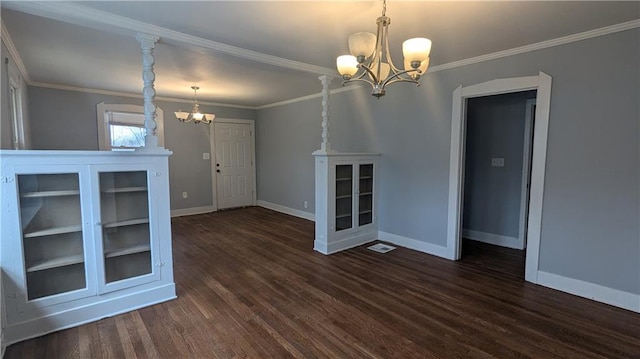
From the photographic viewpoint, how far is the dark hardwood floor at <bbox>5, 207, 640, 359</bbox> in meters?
2.15

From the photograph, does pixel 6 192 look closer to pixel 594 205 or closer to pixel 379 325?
pixel 379 325

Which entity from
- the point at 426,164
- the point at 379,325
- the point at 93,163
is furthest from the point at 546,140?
the point at 93,163

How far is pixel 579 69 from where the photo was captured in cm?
284

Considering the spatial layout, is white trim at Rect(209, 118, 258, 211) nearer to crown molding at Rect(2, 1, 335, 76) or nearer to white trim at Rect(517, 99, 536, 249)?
crown molding at Rect(2, 1, 335, 76)

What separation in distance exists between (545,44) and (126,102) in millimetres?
6311

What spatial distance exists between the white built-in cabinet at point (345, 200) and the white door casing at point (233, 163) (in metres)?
3.48

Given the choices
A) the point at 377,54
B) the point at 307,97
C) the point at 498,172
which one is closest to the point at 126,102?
the point at 307,97

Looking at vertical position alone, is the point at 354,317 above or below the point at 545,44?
below

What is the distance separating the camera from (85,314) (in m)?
2.48

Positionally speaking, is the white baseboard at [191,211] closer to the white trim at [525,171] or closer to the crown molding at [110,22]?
the crown molding at [110,22]

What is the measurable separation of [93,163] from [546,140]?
13.4 ft

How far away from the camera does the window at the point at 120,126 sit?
5426 mm

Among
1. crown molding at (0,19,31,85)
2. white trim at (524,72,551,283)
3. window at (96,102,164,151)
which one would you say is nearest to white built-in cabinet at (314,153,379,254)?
white trim at (524,72,551,283)

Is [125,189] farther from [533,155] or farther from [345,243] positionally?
[533,155]
